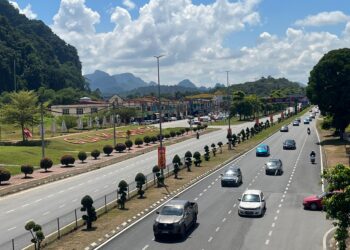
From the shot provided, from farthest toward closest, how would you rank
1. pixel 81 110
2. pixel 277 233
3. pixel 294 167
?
1. pixel 81 110
2. pixel 294 167
3. pixel 277 233

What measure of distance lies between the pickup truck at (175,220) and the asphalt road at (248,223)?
1.63ft

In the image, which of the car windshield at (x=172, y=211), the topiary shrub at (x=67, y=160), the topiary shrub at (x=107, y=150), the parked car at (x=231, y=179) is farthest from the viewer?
the topiary shrub at (x=107, y=150)

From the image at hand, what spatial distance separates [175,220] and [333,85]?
58779mm

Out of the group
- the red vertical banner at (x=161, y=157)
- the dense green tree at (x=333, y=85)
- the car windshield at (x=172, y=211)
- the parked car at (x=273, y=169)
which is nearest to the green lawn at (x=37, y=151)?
the red vertical banner at (x=161, y=157)

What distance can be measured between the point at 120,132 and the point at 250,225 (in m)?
79.6

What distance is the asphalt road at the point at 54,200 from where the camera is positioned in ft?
101

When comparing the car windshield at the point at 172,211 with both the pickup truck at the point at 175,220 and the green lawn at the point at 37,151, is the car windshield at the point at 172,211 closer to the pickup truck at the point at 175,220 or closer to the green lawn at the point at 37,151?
the pickup truck at the point at 175,220

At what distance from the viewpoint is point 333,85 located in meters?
79.3

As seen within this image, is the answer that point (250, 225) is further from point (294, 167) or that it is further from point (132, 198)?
point (294, 167)

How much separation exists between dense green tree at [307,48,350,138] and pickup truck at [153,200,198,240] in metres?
55.3

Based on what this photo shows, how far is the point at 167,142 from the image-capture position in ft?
311

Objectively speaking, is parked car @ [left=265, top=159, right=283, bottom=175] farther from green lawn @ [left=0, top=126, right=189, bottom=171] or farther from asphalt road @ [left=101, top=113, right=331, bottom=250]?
green lawn @ [left=0, top=126, right=189, bottom=171]

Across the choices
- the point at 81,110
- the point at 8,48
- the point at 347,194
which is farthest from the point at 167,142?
the point at 8,48

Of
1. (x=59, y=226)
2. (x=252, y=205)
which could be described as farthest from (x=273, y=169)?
(x=59, y=226)
